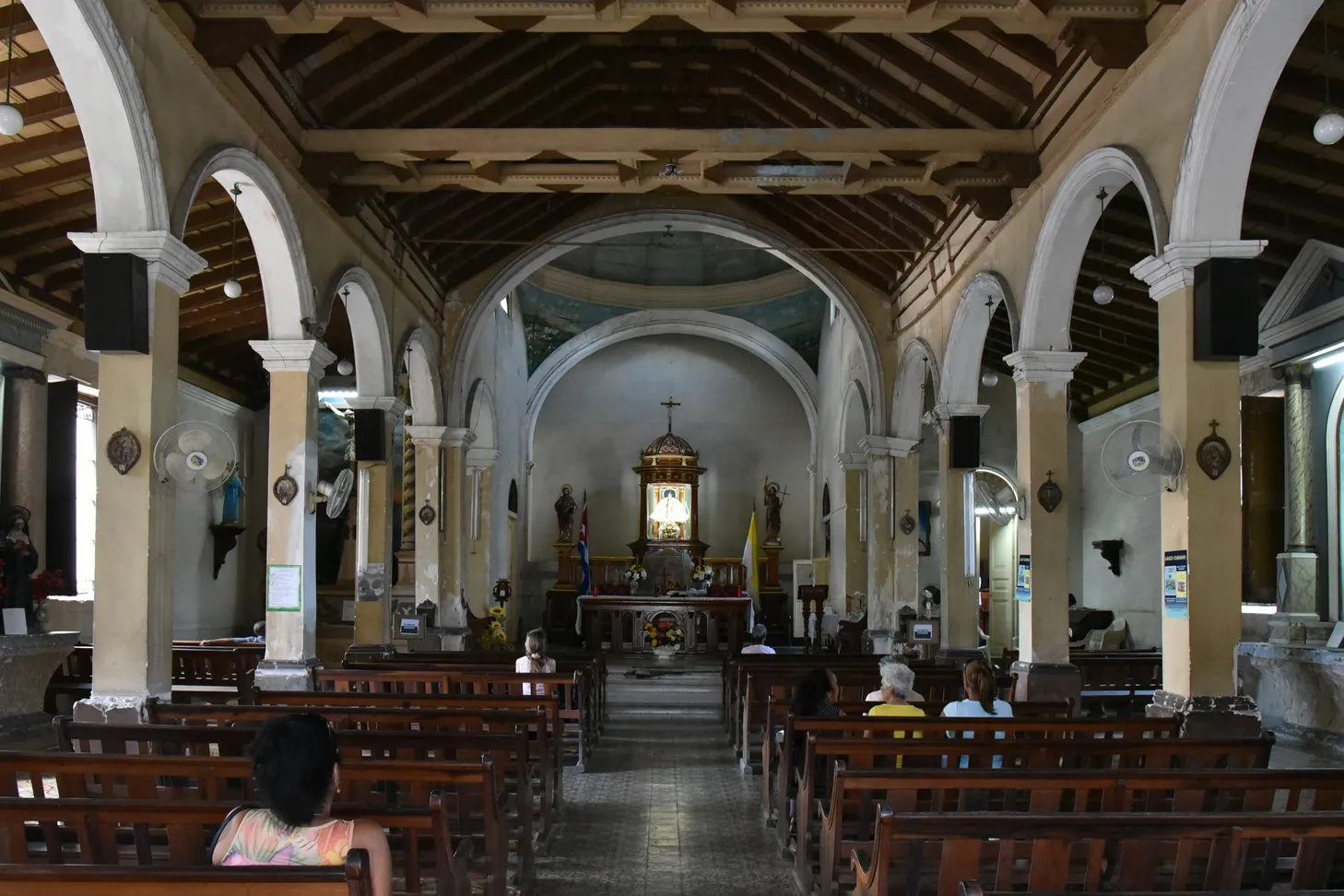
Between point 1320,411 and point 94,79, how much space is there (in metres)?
9.55

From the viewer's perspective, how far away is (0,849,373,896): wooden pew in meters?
2.17

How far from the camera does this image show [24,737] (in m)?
8.64

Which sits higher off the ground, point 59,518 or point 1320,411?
point 1320,411

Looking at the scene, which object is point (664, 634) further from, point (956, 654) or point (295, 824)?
point (295, 824)

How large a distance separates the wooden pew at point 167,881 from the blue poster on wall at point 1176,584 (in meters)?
5.15

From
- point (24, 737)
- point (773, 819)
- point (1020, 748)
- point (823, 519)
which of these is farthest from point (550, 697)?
point (823, 519)

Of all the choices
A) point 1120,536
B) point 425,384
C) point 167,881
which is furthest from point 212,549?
point 167,881

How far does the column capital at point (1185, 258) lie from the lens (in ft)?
19.9

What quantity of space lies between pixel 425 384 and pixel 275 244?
4942 millimetres

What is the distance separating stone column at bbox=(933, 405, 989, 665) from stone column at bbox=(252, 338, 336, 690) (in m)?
5.95

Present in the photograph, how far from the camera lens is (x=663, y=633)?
17516 millimetres

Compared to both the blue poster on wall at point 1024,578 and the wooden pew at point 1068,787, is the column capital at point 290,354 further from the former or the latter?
the wooden pew at point 1068,787

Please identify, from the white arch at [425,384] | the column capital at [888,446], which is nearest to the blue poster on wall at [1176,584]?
the column capital at [888,446]

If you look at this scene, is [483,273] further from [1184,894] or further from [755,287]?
[1184,894]
